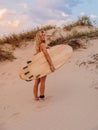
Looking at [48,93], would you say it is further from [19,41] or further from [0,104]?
[19,41]

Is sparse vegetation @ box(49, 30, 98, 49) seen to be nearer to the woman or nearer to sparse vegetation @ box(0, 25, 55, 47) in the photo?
sparse vegetation @ box(0, 25, 55, 47)

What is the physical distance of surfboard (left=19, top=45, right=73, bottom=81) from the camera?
26.9 feet

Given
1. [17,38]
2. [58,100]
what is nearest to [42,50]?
[58,100]

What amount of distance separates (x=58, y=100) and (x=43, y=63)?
2.72 ft

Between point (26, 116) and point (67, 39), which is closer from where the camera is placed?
point (26, 116)

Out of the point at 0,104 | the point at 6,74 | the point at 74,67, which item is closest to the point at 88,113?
the point at 0,104

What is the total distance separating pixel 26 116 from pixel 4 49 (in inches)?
209

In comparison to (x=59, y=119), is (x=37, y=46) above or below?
above

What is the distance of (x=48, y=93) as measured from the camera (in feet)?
29.6

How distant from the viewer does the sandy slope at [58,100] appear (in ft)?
22.6

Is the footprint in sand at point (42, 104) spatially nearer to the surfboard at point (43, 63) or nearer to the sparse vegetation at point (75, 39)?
the surfboard at point (43, 63)

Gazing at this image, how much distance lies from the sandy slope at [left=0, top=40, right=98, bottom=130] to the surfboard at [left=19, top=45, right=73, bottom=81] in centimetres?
59

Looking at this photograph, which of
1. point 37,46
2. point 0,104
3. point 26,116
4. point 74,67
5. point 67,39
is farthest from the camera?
point 67,39

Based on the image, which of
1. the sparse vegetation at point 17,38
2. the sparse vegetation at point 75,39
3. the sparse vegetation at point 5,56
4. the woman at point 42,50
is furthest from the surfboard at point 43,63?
the sparse vegetation at point 17,38
